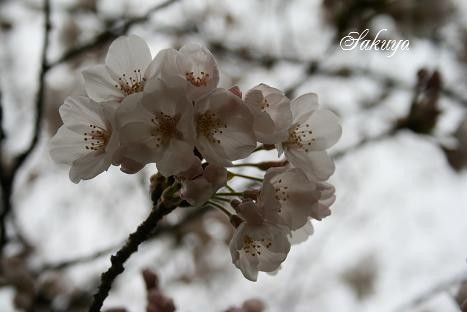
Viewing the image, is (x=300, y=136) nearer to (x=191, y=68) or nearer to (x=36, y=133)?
(x=191, y=68)

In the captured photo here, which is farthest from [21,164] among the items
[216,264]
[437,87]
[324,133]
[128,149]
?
[216,264]

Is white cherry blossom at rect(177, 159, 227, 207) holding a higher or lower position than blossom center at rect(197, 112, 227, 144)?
lower

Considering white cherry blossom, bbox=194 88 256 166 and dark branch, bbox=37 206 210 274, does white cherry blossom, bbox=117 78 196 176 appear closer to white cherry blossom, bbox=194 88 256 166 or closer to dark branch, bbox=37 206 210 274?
white cherry blossom, bbox=194 88 256 166

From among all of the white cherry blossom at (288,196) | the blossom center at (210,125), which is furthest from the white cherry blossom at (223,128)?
the white cherry blossom at (288,196)

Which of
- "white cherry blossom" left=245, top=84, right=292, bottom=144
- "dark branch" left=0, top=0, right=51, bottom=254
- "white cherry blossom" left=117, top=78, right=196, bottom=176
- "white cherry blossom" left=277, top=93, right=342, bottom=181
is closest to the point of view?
"white cherry blossom" left=117, top=78, right=196, bottom=176

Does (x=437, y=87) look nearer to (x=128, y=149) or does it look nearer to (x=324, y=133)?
(x=324, y=133)

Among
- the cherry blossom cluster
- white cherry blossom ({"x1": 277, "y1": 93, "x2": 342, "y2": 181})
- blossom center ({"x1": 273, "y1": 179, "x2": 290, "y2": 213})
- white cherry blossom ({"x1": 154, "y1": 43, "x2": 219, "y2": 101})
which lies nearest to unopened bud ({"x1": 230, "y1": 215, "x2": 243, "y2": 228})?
the cherry blossom cluster
